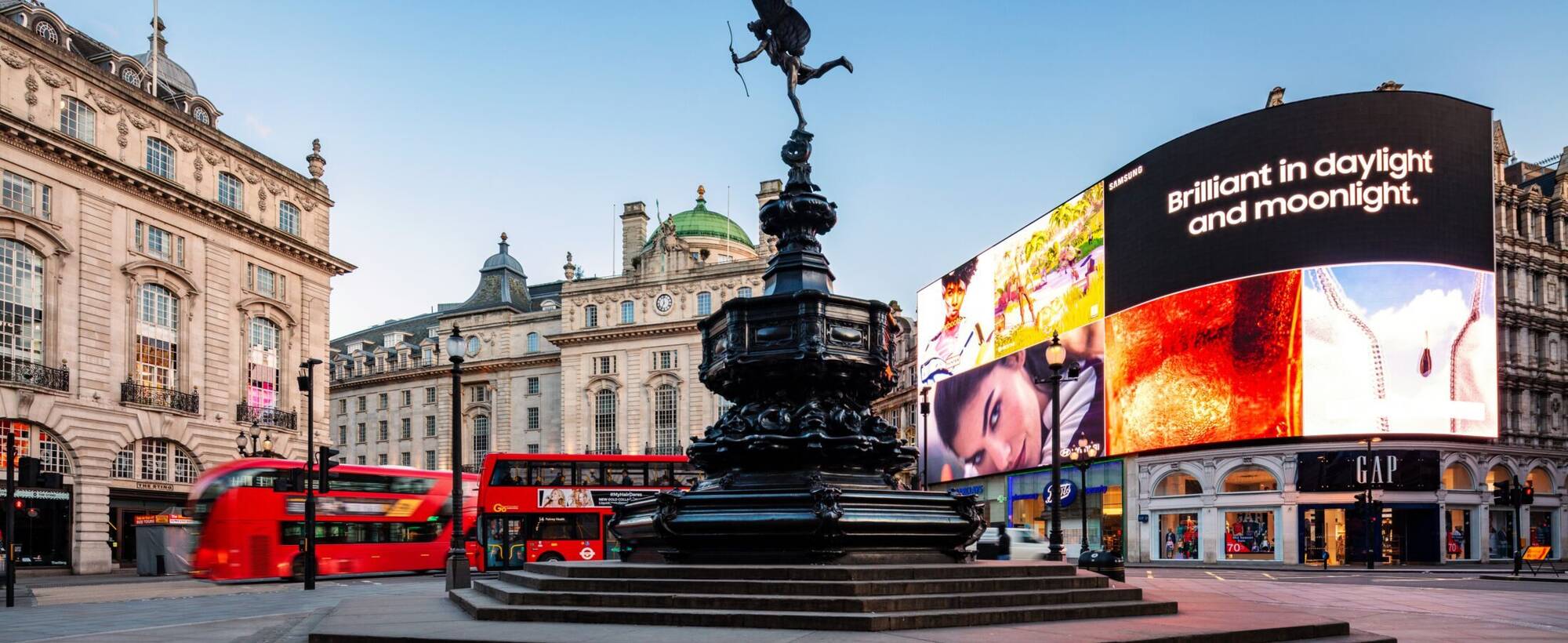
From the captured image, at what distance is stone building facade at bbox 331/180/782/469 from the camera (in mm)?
80812

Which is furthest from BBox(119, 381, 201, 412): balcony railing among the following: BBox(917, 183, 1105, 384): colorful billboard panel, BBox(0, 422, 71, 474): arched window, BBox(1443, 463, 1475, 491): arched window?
BBox(1443, 463, 1475, 491): arched window

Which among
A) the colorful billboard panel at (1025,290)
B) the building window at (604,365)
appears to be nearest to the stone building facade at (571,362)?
the building window at (604,365)

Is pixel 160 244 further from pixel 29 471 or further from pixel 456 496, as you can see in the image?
pixel 456 496

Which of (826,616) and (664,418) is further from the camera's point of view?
(664,418)

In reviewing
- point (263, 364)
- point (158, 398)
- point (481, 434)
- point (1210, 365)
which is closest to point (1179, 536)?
point (1210, 365)

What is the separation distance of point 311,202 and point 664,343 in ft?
101

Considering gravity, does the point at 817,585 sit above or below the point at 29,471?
below

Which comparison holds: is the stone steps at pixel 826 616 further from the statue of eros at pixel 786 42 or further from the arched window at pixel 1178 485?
the arched window at pixel 1178 485

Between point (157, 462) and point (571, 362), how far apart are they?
41.9 metres

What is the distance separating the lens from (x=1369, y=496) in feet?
136

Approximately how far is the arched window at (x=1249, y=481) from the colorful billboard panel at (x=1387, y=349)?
11.2 feet

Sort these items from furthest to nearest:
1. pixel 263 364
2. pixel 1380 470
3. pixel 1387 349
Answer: pixel 263 364, pixel 1380 470, pixel 1387 349

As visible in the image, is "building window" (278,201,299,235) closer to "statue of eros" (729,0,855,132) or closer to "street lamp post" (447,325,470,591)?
"street lamp post" (447,325,470,591)

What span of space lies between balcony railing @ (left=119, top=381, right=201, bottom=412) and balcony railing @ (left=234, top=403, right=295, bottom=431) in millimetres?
2258
